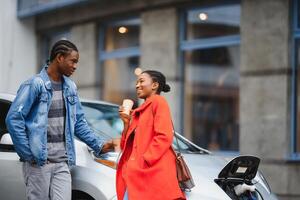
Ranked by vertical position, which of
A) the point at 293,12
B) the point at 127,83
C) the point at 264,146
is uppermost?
the point at 293,12

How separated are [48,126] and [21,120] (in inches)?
10.9

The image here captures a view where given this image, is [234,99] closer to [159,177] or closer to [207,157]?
[207,157]

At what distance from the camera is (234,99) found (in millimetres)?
13109

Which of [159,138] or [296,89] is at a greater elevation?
[296,89]

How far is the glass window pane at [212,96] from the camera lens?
1314 centimetres

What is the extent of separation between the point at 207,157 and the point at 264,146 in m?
4.83

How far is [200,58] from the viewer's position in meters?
13.5

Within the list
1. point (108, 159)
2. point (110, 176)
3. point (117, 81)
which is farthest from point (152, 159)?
point (117, 81)

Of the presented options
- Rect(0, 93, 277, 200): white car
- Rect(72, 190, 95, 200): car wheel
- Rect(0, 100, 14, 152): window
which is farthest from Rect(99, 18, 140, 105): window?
Rect(72, 190, 95, 200): car wheel

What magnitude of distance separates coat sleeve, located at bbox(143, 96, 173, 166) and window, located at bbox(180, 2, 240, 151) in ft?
23.9

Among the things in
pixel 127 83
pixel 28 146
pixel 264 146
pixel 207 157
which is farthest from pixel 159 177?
pixel 127 83

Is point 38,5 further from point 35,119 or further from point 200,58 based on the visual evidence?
point 35,119

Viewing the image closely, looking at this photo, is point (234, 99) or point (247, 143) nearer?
point (247, 143)

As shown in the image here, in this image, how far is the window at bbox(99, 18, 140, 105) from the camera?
14422 millimetres
